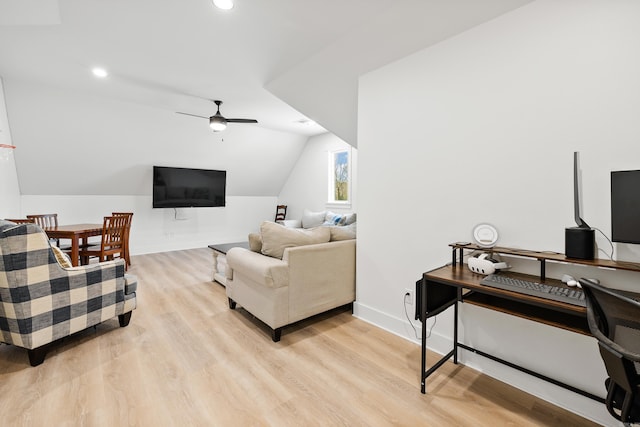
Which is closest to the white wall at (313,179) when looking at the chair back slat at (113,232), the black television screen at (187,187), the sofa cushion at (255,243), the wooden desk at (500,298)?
the black television screen at (187,187)

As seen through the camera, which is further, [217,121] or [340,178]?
[340,178]

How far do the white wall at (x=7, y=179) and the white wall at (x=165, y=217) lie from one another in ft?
1.38

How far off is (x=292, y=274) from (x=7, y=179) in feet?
15.8

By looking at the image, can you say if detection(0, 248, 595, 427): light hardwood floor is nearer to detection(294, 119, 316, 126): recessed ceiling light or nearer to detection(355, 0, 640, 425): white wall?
detection(355, 0, 640, 425): white wall

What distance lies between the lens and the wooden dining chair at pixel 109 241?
4.06 metres

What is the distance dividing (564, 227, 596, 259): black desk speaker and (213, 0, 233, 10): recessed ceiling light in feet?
8.56

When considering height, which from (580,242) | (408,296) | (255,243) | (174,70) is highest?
(174,70)

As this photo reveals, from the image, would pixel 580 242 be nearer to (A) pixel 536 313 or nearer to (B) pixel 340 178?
(A) pixel 536 313

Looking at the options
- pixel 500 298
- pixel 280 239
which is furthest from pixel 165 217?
pixel 500 298

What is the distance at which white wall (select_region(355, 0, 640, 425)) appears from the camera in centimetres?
152

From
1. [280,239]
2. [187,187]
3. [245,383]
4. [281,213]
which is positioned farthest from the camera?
[281,213]

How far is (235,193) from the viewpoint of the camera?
7.31 meters

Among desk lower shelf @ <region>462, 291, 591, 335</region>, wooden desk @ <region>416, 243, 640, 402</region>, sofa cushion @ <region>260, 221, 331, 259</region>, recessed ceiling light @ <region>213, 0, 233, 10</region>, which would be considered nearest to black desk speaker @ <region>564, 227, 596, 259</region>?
wooden desk @ <region>416, 243, 640, 402</region>

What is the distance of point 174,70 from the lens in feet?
10.6
